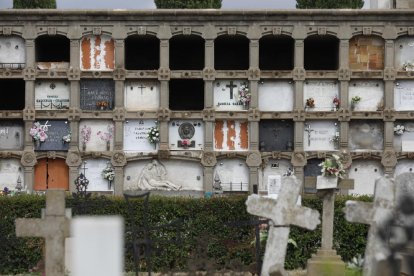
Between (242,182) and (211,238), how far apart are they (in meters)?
10.4

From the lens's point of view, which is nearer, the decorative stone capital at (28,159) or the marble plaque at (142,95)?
the decorative stone capital at (28,159)

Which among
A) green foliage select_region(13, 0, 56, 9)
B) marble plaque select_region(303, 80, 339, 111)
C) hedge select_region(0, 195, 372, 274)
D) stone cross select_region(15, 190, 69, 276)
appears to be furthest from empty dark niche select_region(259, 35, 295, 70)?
stone cross select_region(15, 190, 69, 276)

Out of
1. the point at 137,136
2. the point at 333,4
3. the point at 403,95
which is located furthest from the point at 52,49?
the point at 403,95

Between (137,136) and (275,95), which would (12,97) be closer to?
(137,136)

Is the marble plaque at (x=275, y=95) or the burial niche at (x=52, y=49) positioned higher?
the burial niche at (x=52, y=49)

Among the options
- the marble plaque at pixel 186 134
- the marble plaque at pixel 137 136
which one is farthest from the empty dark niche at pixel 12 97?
the marble plaque at pixel 186 134

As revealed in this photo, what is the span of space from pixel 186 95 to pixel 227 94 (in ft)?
6.37

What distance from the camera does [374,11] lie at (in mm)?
25641

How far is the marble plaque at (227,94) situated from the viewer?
25688 millimetres

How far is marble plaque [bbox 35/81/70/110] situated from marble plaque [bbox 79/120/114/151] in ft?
3.03

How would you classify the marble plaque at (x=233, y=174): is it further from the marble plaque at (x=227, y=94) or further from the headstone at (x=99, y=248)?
the headstone at (x=99, y=248)

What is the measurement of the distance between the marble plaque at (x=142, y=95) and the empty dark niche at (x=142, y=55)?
4.88 ft

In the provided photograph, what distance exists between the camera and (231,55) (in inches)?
1078

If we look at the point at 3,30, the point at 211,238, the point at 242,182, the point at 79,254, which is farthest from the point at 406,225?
the point at 3,30
